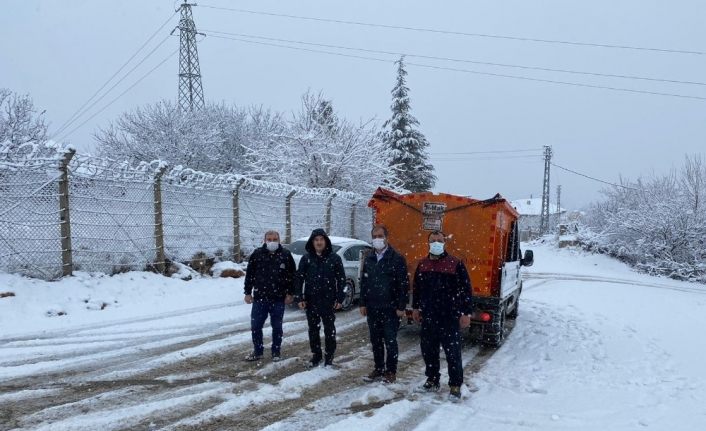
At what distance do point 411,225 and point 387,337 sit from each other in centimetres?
310

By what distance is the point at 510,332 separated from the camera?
10055mm

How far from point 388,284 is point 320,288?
97 cm

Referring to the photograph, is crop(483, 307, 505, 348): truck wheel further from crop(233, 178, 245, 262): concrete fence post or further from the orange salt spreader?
crop(233, 178, 245, 262): concrete fence post

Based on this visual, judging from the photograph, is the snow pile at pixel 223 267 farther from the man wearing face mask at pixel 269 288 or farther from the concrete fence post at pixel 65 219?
the man wearing face mask at pixel 269 288

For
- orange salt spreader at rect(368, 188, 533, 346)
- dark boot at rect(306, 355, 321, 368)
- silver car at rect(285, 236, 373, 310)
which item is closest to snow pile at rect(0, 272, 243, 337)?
silver car at rect(285, 236, 373, 310)

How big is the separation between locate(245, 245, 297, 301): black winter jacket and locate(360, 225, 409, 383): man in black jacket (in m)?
1.20

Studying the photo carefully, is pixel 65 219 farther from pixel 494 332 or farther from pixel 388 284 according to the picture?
pixel 494 332

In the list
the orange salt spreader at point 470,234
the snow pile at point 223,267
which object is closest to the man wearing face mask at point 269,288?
the orange salt spreader at point 470,234

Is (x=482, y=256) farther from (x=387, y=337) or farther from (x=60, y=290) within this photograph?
(x=60, y=290)

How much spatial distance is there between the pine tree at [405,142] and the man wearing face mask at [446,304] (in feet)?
99.3

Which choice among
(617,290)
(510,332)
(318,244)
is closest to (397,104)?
(617,290)

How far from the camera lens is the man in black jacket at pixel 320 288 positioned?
21.7ft

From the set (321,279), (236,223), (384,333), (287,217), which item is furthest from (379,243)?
(287,217)

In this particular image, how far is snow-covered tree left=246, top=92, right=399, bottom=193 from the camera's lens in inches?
1028
